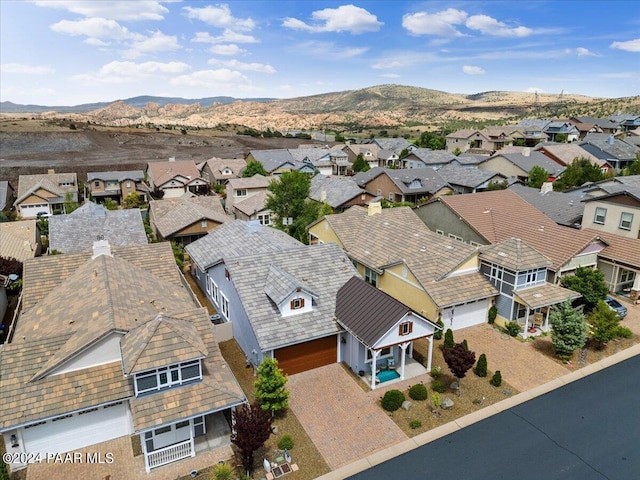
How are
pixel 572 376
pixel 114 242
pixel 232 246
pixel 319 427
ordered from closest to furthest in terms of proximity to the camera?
pixel 319 427
pixel 572 376
pixel 232 246
pixel 114 242

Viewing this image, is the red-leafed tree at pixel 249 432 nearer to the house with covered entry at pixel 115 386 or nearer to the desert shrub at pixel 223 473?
the desert shrub at pixel 223 473

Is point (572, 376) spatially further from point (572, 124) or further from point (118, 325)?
point (572, 124)

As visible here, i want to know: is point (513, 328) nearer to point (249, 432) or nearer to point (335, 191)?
point (249, 432)

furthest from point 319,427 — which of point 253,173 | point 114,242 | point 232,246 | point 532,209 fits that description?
point 253,173

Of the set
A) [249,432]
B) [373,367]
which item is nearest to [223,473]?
[249,432]

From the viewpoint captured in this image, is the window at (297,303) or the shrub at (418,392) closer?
the shrub at (418,392)

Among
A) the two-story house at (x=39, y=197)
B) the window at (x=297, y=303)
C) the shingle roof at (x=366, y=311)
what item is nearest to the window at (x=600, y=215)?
the shingle roof at (x=366, y=311)
